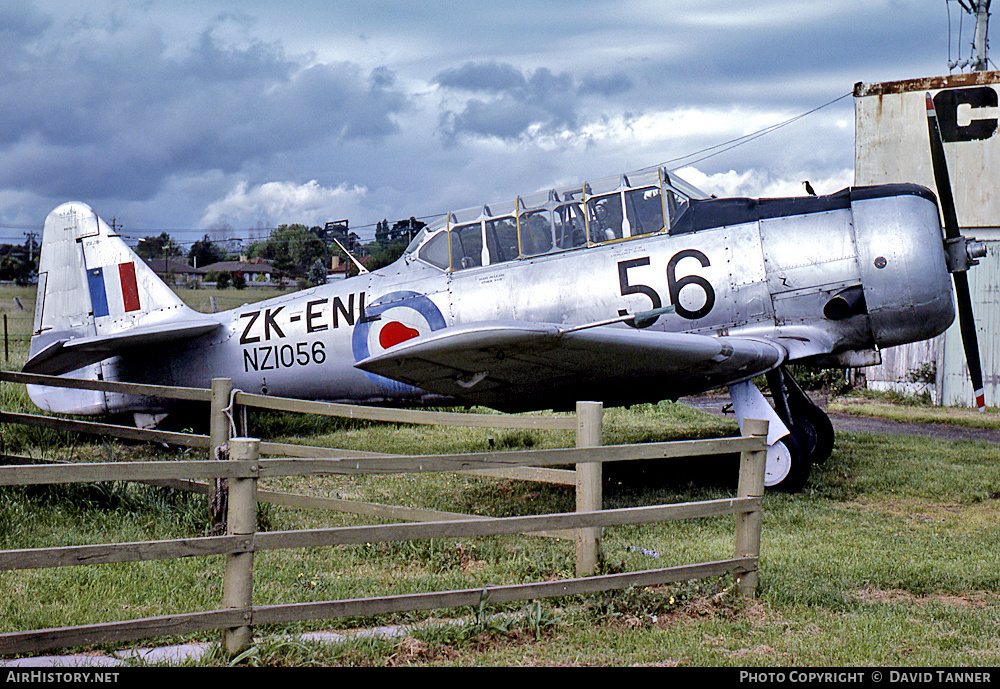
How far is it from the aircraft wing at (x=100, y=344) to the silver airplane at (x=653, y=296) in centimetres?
3

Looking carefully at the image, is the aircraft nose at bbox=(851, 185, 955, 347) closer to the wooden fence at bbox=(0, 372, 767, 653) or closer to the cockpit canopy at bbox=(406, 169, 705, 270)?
the cockpit canopy at bbox=(406, 169, 705, 270)

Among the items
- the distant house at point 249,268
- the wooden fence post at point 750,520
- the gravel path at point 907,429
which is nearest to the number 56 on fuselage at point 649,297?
the wooden fence post at point 750,520

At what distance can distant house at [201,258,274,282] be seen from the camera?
5361 cm

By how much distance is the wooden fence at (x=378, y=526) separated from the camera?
10.2ft

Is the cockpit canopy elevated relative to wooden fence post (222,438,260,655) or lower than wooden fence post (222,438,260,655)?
elevated

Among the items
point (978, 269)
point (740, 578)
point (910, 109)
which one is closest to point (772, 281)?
point (740, 578)

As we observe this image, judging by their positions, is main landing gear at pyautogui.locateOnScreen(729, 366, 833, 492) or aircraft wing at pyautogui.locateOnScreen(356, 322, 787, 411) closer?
aircraft wing at pyautogui.locateOnScreen(356, 322, 787, 411)

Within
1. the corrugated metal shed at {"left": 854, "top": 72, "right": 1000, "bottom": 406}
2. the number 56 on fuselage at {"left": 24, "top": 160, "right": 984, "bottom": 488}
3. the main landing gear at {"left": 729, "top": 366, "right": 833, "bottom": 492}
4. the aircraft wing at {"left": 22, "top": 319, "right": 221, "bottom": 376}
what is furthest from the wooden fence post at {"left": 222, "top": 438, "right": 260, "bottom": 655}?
the corrugated metal shed at {"left": 854, "top": 72, "right": 1000, "bottom": 406}

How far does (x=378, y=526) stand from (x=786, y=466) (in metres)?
4.93

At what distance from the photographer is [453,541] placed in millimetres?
5430

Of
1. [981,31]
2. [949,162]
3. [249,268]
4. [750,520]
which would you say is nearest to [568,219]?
[750,520]

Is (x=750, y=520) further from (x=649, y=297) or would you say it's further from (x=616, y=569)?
(x=649, y=297)
